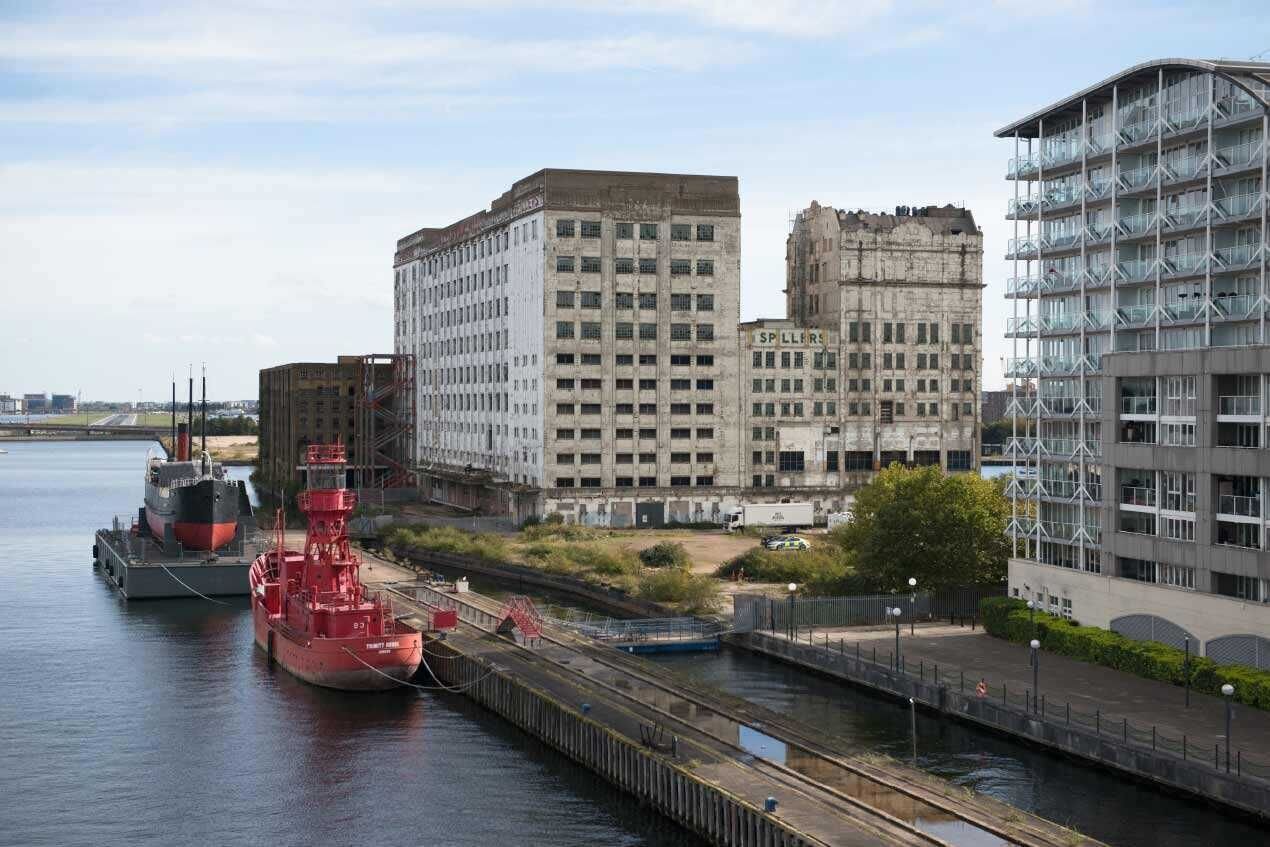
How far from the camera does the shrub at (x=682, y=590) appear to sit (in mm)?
91312

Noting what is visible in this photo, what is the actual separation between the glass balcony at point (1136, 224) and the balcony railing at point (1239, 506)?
51.5ft

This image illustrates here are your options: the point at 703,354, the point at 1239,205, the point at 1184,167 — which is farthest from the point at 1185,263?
the point at 703,354

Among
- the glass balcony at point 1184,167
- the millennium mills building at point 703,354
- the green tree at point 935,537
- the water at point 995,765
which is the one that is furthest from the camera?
the millennium mills building at point 703,354

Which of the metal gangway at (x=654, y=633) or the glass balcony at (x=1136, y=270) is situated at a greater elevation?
the glass balcony at (x=1136, y=270)

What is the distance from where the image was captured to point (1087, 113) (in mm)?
78688

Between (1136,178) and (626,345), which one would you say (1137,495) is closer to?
(1136,178)

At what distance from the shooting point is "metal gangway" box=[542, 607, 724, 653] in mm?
81062

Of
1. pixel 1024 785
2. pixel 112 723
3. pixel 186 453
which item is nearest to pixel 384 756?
pixel 112 723

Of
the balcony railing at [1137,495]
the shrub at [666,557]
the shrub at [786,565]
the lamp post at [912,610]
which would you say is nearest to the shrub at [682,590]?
the shrub at [786,565]

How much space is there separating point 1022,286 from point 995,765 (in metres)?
34.4

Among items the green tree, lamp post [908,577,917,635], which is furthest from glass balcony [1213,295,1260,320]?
lamp post [908,577,917,635]

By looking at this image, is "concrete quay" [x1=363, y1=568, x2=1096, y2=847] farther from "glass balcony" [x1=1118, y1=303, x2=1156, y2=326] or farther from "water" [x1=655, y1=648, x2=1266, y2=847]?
"glass balcony" [x1=1118, y1=303, x2=1156, y2=326]

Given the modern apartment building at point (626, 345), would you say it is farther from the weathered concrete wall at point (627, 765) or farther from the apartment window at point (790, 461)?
the weathered concrete wall at point (627, 765)

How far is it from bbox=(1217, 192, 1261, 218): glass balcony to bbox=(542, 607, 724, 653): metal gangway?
112 feet
